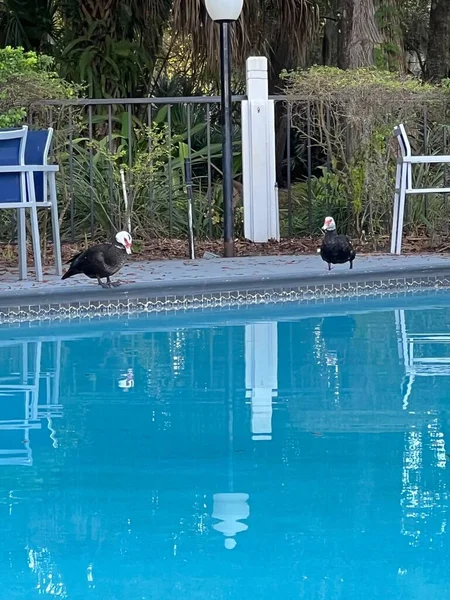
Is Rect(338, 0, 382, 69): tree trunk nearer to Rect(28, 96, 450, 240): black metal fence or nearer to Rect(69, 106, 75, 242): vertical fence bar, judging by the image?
Rect(28, 96, 450, 240): black metal fence

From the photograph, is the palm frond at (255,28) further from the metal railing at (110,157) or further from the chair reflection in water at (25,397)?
the chair reflection in water at (25,397)

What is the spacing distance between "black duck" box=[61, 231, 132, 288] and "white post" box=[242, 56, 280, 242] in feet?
8.20

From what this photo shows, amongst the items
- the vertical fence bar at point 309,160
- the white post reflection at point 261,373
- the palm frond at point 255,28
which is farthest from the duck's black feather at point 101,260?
the palm frond at point 255,28

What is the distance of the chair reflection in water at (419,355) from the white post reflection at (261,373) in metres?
0.55

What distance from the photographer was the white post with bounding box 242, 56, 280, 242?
9.12 m

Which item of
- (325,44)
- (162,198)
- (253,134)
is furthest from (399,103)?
(325,44)

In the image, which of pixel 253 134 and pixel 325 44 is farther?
pixel 325 44

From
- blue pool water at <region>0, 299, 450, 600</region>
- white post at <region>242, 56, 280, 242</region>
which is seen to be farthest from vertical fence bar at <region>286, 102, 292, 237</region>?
blue pool water at <region>0, 299, 450, 600</region>

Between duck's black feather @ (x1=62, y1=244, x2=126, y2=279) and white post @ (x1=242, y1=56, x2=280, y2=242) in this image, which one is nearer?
duck's black feather @ (x1=62, y1=244, x2=126, y2=279)

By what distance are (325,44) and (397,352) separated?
11.4 metres

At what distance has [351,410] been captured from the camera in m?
4.31

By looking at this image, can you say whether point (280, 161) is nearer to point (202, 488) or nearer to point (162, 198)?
point (162, 198)

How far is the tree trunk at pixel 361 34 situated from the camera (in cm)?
1082

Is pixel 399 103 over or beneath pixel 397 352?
over
